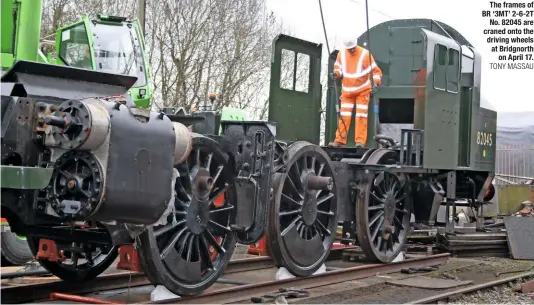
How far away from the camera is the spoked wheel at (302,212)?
725 centimetres

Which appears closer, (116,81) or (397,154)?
(116,81)

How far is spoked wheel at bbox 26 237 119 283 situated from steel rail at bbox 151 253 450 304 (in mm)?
1181

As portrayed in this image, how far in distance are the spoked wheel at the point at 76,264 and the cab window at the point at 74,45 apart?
543 centimetres

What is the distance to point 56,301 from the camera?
626 centimetres

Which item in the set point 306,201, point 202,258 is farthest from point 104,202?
point 306,201

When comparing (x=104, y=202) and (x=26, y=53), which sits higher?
(x=26, y=53)

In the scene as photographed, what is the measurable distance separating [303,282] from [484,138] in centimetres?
532

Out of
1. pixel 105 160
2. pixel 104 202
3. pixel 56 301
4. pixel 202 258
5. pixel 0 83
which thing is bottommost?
pixel 56 301

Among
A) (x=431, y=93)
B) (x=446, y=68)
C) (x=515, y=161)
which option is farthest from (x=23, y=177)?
(x=515, y=161)

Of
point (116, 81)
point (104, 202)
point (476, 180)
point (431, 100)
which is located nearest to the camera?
point (104, 202)

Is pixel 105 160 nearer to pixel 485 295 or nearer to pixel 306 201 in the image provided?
pixel 306 201

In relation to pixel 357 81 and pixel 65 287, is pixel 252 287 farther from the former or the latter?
pixel 357 81

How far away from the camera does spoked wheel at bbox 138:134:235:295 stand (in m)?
5.84

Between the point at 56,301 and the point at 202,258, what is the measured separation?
54.0 inches
